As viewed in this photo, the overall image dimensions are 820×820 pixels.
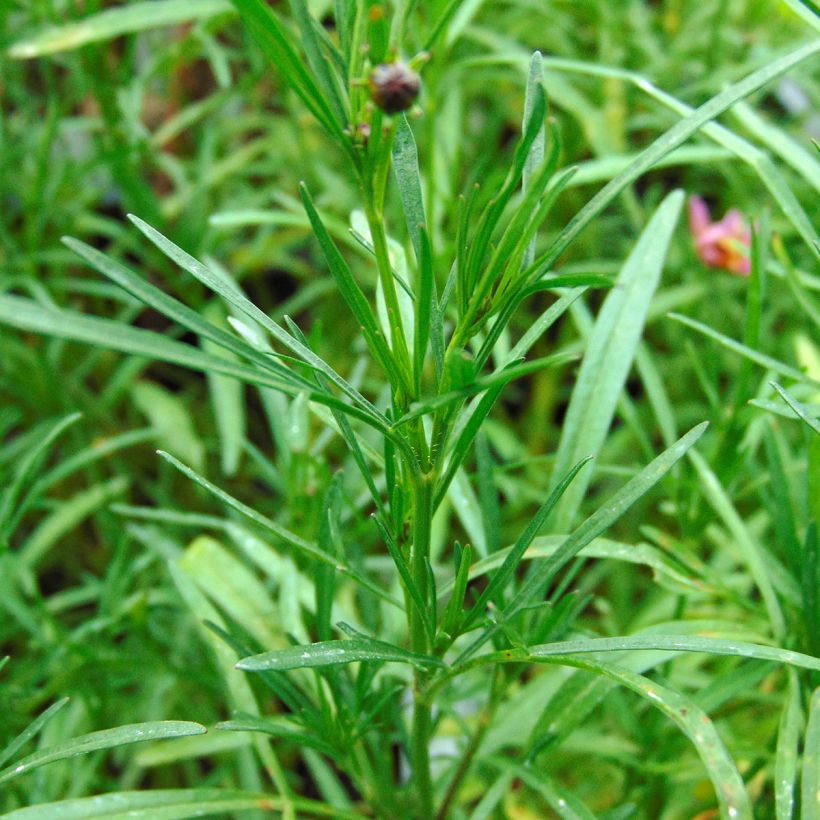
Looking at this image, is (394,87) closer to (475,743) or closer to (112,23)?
(475,743)

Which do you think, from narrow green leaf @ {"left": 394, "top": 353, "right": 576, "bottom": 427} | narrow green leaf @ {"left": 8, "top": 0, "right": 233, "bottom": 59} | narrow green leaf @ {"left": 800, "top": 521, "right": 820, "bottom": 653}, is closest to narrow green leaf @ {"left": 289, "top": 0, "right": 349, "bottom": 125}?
narrow green leaf @ {"left": 394, "top": 353, "right": 576, "bottom": 427}

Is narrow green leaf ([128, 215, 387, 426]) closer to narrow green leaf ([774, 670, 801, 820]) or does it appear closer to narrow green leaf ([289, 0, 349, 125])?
narrow green leaf ([289, 0, 349, 125])

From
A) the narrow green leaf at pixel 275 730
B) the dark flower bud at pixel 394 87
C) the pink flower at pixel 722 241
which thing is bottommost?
the narrow green leaf at pixel 275 730

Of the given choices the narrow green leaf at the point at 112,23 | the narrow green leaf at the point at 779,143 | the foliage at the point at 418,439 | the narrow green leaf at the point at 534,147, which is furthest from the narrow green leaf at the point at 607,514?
the narrow green leaf at the point at 112,23

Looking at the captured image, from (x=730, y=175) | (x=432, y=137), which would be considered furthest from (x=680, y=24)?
(x=432, y=137)

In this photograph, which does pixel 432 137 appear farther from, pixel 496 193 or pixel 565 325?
pixel 496 193

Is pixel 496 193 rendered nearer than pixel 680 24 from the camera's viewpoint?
Yes

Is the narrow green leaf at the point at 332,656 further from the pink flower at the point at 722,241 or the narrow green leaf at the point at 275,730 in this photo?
the pink flower at the point at 722,241
